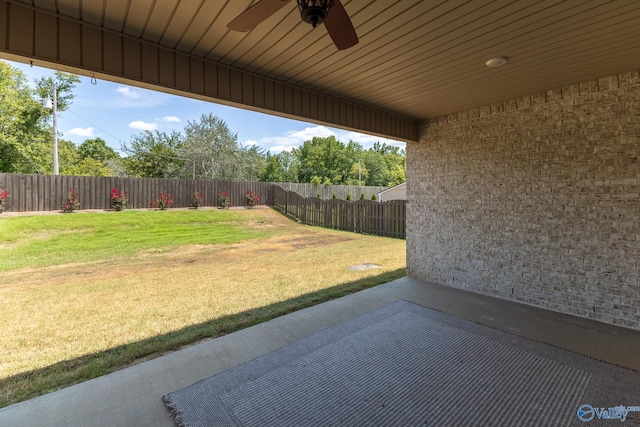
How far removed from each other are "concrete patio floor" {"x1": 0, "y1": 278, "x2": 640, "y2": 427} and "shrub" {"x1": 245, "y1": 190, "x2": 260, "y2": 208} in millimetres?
9934

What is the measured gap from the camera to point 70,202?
352 inches

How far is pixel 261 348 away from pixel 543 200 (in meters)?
3.68

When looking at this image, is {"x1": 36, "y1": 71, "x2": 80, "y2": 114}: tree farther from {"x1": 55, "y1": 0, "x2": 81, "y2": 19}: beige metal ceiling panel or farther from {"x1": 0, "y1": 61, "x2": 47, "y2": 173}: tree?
{"x1": 55, "y1": 0, "x2": 81, "y2": 19}: beige metal ceiling panel

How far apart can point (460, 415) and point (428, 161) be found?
3753 mm

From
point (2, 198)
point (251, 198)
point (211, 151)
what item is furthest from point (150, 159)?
point (2, 198)

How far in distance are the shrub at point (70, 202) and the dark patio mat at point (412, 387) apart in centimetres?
996

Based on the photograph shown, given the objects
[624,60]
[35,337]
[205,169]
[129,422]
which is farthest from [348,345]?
[205,169]

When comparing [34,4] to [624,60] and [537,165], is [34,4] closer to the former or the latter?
[624,60]

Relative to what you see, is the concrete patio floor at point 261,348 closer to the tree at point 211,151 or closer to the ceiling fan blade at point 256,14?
the ceiling fan blade at point 256,14

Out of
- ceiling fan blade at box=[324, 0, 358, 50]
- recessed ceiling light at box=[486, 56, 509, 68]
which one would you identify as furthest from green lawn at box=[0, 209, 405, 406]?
recessed ceiling light at box=[486, 56, 509, 68]

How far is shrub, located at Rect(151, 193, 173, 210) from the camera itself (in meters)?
10.8

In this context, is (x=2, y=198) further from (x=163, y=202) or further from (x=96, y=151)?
(x=96, y=151)

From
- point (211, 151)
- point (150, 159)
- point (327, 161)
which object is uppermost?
point (327, 161)

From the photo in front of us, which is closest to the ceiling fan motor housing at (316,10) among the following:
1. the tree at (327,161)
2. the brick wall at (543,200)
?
the brick wall at (543,200)
